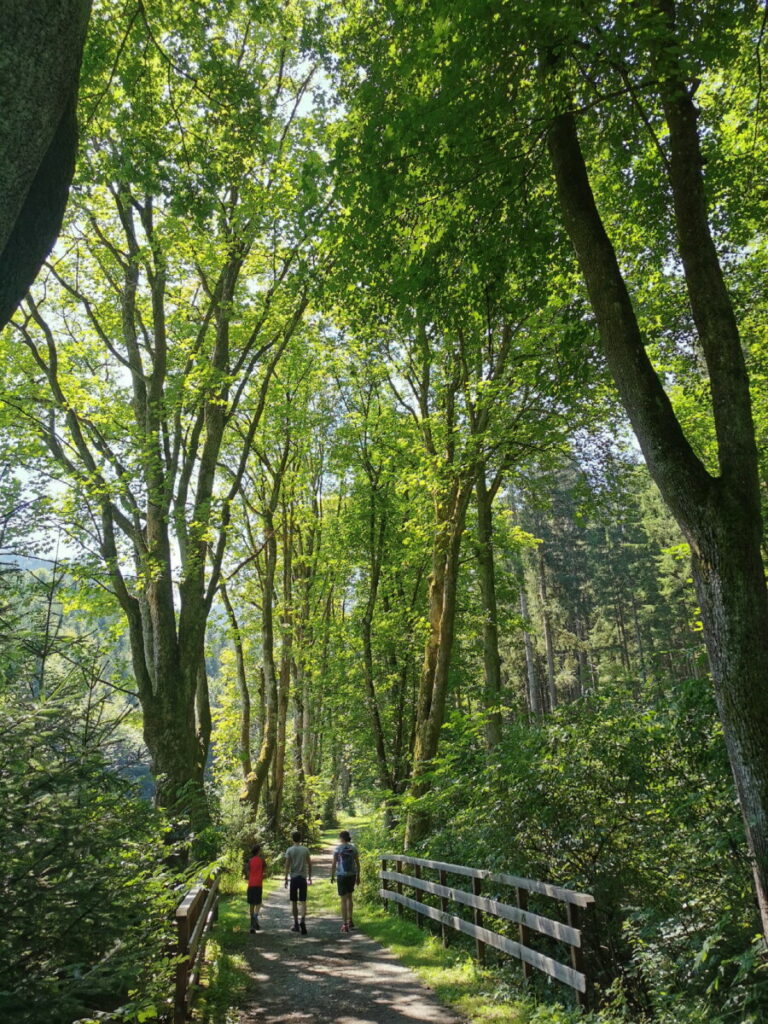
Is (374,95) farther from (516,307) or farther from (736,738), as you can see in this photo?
(736,738)

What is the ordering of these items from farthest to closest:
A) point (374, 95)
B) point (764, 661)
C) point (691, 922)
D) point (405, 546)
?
point (405, 546) < point (374, 95) < point (691, 922) < point (764, 661)

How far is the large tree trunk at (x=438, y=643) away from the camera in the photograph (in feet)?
41.9

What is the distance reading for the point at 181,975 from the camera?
5445 millimetres

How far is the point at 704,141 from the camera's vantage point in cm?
785

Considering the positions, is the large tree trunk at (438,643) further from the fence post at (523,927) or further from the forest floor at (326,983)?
the fence post at (523,927)

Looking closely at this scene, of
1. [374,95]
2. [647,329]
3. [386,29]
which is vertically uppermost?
[386,29]

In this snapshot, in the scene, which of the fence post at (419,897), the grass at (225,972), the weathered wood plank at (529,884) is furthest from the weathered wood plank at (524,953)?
the grass at (225,972)

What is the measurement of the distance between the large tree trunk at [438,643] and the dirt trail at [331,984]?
2.79 m

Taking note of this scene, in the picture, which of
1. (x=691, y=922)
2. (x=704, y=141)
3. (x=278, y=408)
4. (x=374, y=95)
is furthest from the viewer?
(x=278, y=408)

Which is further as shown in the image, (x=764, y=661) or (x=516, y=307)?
(x=516, y=307)

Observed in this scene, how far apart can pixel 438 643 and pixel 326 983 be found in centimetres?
662

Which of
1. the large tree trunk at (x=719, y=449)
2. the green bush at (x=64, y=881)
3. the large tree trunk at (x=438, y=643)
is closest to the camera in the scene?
the green bush at (x=64, y=881)

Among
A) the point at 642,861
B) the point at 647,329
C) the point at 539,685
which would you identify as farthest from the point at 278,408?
the point at 539,685

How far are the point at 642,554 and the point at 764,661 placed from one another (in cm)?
4514
